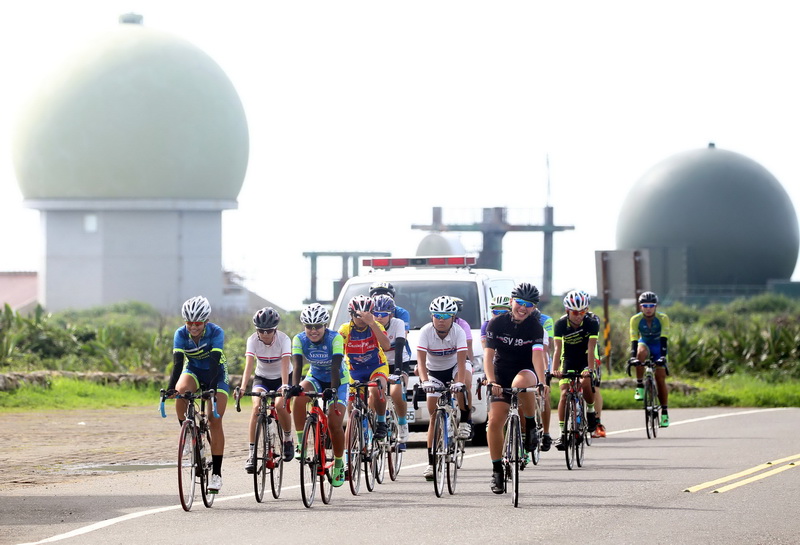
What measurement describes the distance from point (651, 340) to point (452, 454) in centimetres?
774

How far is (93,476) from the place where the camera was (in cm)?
1466

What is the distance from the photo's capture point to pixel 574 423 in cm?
1509

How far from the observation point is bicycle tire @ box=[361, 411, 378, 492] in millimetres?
13109

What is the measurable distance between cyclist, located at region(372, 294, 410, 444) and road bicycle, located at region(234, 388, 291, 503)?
2114 millimetres

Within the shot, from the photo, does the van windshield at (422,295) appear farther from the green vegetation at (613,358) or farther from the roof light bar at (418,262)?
the green vegetation at (613,358)

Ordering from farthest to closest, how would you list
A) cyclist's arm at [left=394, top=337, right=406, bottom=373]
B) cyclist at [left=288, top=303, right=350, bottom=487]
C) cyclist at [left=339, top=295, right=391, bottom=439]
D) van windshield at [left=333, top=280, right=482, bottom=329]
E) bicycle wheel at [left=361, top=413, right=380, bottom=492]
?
van windshield at [left=333, top=280, right=482, bottom=329] → cyclist's arm at [left=394, top=337, right=406, bottom=373] → cyclist at [left=339, top=295, right=391, bottom=439] → bicycle wheel at [left=361, top=413, right=380, bottom=492] → cyclist at [left=288, top=303, right=350, bottom=487]

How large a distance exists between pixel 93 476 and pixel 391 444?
3.19 meters

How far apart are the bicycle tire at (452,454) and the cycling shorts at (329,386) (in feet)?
3.33

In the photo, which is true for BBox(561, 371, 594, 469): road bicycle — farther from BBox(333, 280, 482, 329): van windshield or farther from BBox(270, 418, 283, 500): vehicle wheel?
BBox(270, 418, 283, 500): vehicle wheel

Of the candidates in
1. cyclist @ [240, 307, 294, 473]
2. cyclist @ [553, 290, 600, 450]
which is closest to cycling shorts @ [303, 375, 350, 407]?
cyclist @ [240, 307, 294, 473]

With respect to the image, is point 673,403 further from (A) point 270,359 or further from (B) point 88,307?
(B) point 88,307

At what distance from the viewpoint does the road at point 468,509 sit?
1011 cm

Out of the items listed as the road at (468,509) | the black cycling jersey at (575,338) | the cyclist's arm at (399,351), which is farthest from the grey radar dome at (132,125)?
the cyclist's arm at (399,351)

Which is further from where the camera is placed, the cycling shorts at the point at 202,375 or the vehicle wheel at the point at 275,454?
the vehicle wheel at the point at 275,454
